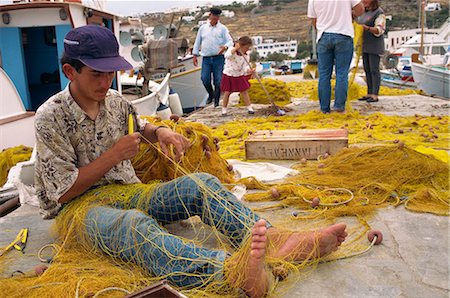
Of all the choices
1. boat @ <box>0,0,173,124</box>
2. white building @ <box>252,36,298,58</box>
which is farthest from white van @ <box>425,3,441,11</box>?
boat @ <box>0,0,173,124</box>

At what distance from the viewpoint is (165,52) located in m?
11.4

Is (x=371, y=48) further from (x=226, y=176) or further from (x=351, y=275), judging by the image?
(x=351, y=275)

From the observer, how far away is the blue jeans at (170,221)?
2113mm

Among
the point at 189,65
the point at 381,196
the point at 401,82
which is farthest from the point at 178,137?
the point at 401,82

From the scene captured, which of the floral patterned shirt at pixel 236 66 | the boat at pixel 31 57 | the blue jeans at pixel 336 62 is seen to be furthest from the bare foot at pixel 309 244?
the floral patterned shirt at pixel 236 66

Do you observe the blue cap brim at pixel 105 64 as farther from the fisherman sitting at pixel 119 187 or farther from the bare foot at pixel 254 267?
the bare foot at pixel 254 267

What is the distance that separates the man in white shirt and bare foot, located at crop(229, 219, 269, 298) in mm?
5490

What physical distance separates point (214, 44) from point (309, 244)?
8.21 metres

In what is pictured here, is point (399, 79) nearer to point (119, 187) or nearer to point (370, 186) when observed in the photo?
point (370, 186)

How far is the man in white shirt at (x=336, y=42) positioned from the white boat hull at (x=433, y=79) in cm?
1075

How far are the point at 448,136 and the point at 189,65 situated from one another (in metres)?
12.1

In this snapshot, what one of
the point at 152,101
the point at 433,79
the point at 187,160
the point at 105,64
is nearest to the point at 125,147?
the point at 105,64

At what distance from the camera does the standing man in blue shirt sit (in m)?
10.1

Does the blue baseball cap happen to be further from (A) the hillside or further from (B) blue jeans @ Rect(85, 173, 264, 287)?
(A) the hillside
